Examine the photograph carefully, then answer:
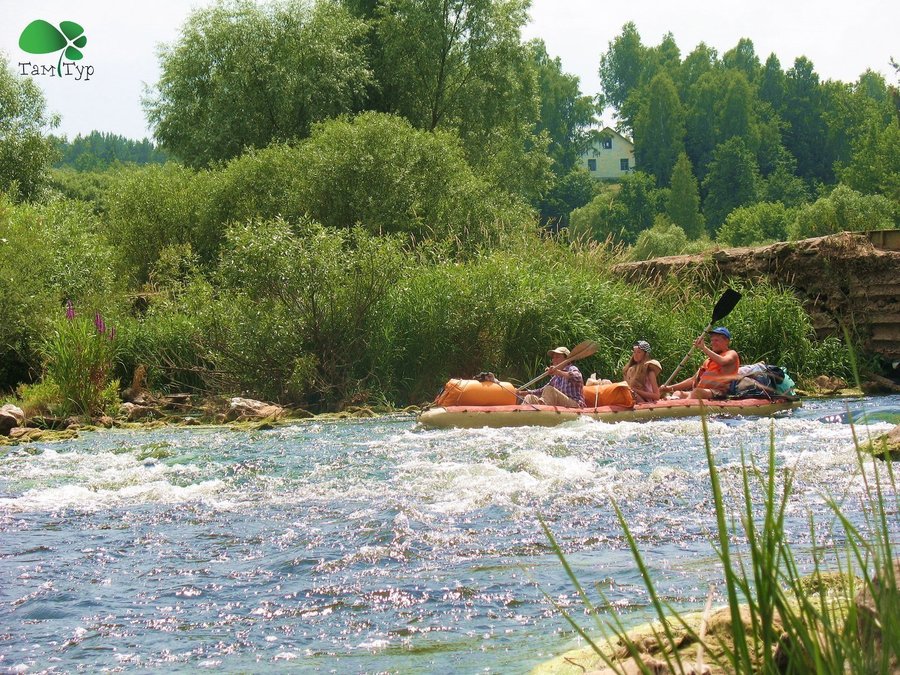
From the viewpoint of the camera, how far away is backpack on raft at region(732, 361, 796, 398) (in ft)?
42.1

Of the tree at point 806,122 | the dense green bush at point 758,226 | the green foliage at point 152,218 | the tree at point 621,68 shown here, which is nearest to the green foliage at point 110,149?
the tree at point 621,68

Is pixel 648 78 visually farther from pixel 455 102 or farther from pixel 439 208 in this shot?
pixel 439 208

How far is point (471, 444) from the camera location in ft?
33.9

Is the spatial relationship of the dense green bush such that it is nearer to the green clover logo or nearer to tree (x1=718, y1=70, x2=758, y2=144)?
tree (x1=718, y1=70, x2=758, y2=144)

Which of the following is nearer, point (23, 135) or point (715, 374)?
point (715, 374)

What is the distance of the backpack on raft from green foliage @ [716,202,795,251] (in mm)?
46357

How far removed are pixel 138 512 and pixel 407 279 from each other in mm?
8307

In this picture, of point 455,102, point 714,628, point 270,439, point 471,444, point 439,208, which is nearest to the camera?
point 714,628

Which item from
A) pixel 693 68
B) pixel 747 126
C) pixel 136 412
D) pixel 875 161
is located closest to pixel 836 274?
pixel 136 412

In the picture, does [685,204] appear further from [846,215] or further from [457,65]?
[457,65]

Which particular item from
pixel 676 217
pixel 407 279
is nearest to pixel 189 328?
pixel 407 279

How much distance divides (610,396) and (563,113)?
8356cm

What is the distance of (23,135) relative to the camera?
27.4 meters

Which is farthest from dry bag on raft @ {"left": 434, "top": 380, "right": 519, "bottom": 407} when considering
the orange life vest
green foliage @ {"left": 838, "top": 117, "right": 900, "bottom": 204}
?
green foliage @ {"left": 838, "top": 117, "right": 900, "bottom": 204}
